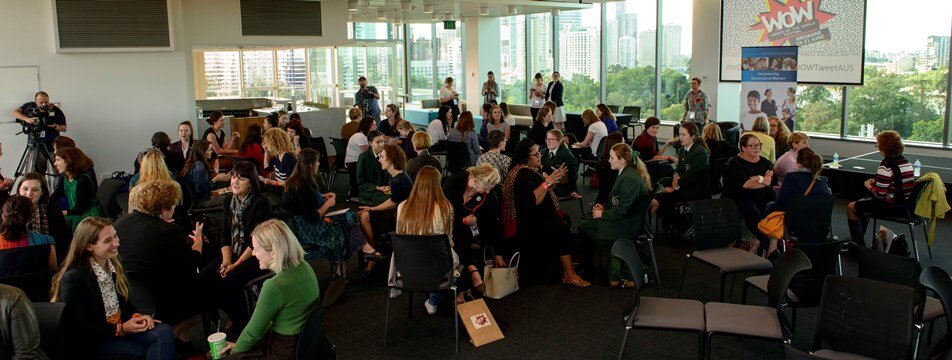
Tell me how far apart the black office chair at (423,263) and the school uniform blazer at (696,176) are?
3202mm

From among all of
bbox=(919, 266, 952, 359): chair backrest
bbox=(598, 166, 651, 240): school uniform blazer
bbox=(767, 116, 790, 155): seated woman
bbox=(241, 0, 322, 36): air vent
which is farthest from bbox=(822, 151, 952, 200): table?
bbox=(241, 0, 322, 36): air vent

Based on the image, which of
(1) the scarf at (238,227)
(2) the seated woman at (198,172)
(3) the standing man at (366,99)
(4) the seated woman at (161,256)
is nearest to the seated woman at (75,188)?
(2) the seated woman at (198,172)

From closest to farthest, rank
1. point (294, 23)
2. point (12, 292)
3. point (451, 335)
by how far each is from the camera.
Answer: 1. point (12, 292)
2. point (451, 335)
3. point (294, 23)

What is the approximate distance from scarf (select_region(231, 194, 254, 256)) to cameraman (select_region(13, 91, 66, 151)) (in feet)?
19.5

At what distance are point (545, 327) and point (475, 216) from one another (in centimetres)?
101

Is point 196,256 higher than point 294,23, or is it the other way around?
point 294,23

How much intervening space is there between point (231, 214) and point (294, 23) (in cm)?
777

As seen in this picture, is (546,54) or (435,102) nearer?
(546,54)

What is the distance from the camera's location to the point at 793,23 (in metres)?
13.6

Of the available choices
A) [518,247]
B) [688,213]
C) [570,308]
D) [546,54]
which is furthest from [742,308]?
[546,54]

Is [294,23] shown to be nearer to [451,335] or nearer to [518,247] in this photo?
[518,247]

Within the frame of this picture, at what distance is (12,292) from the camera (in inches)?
146

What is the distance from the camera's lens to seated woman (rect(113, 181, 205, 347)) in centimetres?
476

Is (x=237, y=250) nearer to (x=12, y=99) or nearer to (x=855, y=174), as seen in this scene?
(x=12, y=99)
